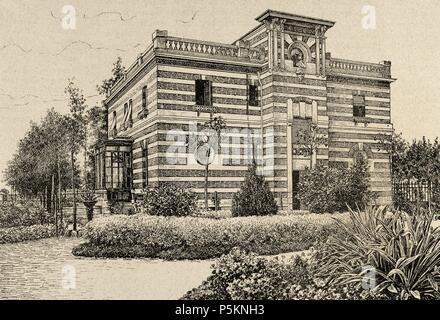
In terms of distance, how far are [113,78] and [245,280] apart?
4.39 m

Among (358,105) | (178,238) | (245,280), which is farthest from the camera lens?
(358,105)

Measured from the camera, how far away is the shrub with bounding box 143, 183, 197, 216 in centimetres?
870

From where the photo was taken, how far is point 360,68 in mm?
9891

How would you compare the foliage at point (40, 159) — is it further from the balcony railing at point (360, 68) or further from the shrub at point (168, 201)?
the balcony railing at point (360, 68)

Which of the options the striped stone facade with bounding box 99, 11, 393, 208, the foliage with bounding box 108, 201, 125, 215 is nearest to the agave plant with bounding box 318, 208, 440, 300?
the striped stone facade with bounding box 99, 11, 393, 208

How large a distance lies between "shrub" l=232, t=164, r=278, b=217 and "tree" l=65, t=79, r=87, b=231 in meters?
3.05

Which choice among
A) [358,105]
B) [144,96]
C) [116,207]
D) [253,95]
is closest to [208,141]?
[253,95]

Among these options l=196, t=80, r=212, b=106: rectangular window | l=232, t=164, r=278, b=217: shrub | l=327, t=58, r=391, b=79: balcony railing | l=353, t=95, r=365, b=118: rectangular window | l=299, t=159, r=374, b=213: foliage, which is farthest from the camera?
l=353, t=95, r=365, b=118: rectangular window

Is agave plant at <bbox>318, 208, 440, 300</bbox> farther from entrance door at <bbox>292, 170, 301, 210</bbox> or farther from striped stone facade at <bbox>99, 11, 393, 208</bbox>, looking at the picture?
striped stone facade at <bbox>99, 11, 393, 208</bbox>

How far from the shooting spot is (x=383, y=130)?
10086mm

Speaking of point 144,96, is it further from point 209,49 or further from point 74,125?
point 209,49

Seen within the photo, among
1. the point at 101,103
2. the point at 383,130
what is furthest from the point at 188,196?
the point at 383,130

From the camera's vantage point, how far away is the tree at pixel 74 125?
855cm
